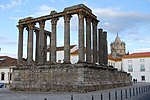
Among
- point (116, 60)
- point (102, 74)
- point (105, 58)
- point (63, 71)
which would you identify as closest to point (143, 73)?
point (116, 60)

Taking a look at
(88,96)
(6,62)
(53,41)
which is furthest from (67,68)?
(6,62)

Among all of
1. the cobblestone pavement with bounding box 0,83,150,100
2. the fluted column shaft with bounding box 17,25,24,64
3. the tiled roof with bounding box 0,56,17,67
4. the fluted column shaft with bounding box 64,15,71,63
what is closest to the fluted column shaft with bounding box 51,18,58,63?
the fluted column shaft with bounding box 64,15,71,63

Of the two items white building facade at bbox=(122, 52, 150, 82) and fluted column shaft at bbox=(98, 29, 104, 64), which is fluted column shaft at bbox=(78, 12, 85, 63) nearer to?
fluted column shaft at bbox=(98, 29, 104, 64)

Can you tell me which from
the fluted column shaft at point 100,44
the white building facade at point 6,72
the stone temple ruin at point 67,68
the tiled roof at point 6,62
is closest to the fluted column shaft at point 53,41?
the stone temple ruin at point 67,68

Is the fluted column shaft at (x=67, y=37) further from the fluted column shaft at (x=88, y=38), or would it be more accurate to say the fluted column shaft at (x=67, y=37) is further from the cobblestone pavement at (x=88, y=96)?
the cobblestone pavement at (x=88, y=96)

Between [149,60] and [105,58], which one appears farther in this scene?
[149,60]

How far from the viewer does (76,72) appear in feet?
82.0

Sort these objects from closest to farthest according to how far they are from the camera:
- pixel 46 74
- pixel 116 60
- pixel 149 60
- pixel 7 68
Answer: pixel 46 74 → pixel 7 68 → pixel 149 60 → pixel 116 60

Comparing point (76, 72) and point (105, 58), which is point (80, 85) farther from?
point (105, 58)

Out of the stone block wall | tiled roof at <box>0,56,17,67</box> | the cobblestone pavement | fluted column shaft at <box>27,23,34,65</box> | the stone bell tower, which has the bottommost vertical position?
the cobblestone pavement

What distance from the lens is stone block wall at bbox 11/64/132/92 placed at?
973 inches

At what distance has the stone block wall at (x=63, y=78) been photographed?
24.7 meters

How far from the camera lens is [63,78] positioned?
85.5ft

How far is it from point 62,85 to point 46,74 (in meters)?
2.97
